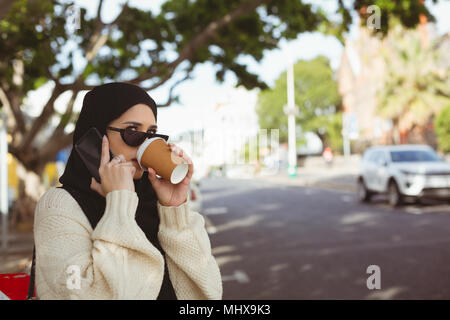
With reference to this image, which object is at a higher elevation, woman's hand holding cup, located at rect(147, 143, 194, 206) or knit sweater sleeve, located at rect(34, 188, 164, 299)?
woman's hand holding cup, located at rect(147, 143, 194, 206)

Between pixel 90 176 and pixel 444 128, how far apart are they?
107ft

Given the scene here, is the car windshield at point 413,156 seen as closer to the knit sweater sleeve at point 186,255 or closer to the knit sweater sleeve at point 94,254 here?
the knit sweater sleeve at point 186,255

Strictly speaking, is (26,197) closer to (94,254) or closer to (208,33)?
(208,33)

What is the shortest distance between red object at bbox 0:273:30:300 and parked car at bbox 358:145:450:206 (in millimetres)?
13970

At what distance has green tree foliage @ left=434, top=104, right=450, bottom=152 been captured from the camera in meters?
31.0

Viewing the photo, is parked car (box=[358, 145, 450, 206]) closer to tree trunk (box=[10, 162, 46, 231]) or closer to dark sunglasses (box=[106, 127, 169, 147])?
tree trunk (box=[10, 162, 46, 231])

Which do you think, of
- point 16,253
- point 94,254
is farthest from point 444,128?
point 94,254

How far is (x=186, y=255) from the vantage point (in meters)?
1.75

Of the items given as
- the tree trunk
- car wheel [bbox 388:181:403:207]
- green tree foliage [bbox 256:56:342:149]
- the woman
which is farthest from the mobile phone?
green tree foliage [bbox 256:56:342:149]

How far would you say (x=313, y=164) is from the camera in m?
54.9

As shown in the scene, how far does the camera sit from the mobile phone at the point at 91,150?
1.64m

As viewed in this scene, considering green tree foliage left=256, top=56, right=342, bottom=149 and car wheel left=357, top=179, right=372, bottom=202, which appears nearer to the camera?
car wheel left=357, top=179, right=372, bottom=202

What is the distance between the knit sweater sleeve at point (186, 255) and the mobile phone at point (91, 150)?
248 millimetres

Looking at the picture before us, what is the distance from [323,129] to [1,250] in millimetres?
59942
